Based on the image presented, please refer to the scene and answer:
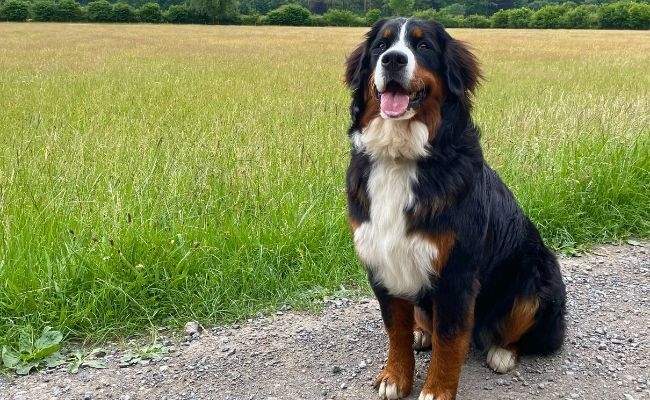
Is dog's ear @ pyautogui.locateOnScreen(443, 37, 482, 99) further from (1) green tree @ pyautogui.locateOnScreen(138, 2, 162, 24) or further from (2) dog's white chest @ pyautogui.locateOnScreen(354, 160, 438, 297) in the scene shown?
(1) green tree @ pyautogui.locateOnScreen(138, 2, 162, 24)

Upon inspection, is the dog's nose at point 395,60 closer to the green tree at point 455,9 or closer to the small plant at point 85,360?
the small plant at point 85,360

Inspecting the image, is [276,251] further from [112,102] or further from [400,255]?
[112,102]

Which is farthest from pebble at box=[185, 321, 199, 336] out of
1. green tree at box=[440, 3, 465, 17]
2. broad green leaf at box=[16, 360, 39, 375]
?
green tree at box=[440, 3, 465, 17]

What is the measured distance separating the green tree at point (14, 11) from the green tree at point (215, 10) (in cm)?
1510

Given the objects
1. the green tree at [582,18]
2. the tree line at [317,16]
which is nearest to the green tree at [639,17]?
the tree line at [317,16]

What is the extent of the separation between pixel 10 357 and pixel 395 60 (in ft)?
7.62

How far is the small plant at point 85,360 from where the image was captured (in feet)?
9.64

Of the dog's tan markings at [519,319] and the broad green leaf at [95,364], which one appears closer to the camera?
the dog's tan markings at [519,319]

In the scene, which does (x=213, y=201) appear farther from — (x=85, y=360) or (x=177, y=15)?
(x=177, y=15)

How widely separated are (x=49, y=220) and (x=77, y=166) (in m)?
0.93

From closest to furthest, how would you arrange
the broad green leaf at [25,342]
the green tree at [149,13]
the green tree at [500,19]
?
1. the broad green leaf at [25,342]
2. the green tree at [149,13]
3. the green tree at [500,19]

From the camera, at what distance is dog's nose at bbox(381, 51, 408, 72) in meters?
2.47

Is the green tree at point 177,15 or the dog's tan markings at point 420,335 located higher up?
the dog's tan markings at point 420,335

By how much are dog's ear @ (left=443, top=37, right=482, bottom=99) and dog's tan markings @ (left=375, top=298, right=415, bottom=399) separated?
3.20 ft
